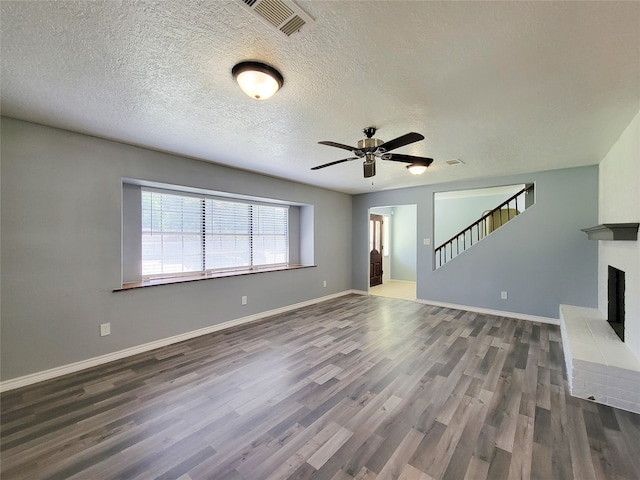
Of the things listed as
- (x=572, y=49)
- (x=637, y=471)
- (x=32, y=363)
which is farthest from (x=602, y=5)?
(x=32, y=363)

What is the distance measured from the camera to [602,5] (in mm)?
1249

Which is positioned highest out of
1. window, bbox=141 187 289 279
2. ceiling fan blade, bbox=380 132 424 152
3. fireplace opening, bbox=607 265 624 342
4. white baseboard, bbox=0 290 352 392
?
ceiling fan blade, bbox=380 132 424 152

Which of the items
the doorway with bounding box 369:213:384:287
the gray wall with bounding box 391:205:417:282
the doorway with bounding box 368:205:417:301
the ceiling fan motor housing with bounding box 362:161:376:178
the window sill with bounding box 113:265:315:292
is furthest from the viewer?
the gray wall with bounding box 391:205:417:282

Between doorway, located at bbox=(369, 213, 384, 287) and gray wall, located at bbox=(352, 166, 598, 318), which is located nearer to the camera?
gray wall, located at bbox=(352, 166, 598, 318)

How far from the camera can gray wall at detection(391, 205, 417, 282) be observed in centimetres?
823

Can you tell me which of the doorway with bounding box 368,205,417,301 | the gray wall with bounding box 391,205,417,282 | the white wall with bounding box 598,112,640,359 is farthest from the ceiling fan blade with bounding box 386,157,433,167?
the gray wall with bounding box 391,205,417,282

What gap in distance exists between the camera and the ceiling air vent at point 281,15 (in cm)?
124

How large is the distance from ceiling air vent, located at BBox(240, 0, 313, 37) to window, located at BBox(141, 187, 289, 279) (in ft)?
9.97

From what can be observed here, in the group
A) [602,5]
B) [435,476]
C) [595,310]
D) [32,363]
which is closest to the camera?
[602,5]

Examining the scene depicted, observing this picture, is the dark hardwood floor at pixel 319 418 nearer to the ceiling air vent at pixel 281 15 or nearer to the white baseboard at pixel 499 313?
the white baseboard at pixel 499 313

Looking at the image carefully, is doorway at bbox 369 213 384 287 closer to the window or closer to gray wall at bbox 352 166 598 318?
gray wall at bbox 352 166 598 318

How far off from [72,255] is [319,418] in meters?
2.92

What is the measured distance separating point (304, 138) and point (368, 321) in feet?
9.83

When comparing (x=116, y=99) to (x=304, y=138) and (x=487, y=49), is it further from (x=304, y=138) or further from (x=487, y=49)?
(x=487, y=49)
